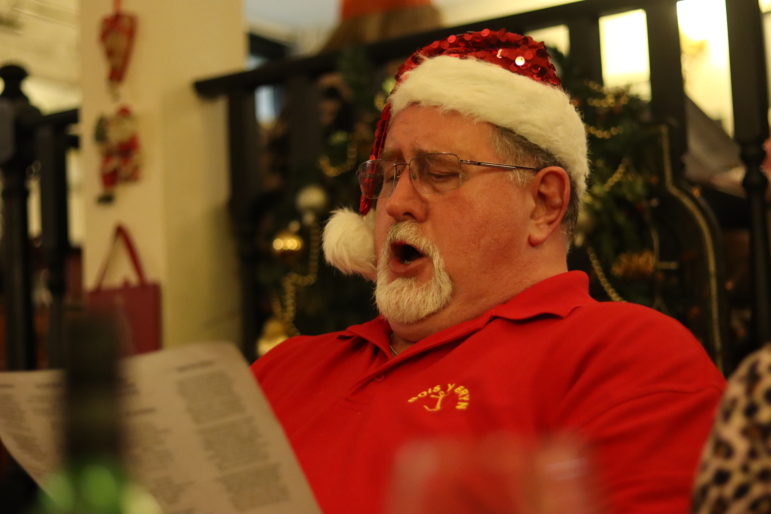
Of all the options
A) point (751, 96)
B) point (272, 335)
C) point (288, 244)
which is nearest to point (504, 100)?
point (751, 96)

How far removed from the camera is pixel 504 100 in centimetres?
134

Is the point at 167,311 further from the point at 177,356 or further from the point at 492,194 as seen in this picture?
the point at 177,356

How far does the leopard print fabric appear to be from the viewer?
24.7 inches

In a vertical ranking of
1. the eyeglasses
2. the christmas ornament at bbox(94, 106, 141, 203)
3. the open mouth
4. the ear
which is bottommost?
the open mouth

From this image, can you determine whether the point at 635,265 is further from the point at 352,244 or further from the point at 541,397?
the point at 541,397

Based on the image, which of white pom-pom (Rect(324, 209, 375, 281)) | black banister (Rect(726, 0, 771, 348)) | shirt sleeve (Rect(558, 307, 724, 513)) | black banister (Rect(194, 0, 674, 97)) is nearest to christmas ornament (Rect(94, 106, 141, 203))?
black banister (Rect(194, 0, 674, 97))

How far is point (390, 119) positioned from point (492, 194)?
0.27 m

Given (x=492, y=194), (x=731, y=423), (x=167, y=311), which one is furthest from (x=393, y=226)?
(x=167, y=311)

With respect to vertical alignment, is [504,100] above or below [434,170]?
above

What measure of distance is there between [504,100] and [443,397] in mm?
494

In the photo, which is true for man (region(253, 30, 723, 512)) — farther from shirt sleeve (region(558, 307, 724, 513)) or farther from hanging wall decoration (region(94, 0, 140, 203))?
hanging wall decoration (region(94, 0, 140, 203))

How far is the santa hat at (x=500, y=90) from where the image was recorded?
1346mm

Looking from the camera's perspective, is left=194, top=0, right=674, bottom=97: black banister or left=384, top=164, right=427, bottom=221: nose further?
left=194, top=0, right=674, bottom=97: black banister

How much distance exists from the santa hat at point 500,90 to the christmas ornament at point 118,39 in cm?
158
